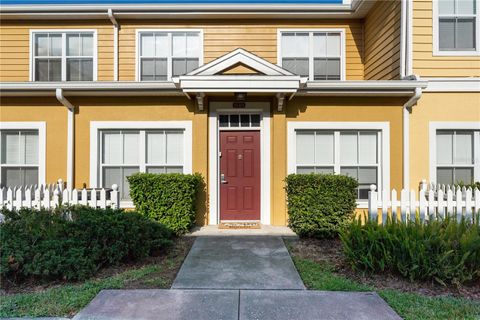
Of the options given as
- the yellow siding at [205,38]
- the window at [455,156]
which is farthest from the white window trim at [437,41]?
the yellow siding at [205,38]

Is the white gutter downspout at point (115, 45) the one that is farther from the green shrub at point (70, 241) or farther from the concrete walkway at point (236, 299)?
the concrete walkway at point (236, 299)

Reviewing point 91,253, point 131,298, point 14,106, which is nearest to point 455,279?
point 131,298

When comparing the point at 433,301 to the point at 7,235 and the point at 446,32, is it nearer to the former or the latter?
the point at 7,235

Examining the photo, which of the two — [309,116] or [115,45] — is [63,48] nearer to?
[115,45]

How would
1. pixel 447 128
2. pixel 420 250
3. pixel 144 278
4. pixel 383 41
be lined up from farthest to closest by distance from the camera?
1. pixel 383 41
2. pixel 447 128
3. pixel 144 278
4. pixel 420 250

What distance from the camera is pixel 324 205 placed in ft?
22.6

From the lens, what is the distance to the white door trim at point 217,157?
26.6 feet

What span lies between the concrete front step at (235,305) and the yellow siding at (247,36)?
7680 mm

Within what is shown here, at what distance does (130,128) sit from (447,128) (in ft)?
24.9

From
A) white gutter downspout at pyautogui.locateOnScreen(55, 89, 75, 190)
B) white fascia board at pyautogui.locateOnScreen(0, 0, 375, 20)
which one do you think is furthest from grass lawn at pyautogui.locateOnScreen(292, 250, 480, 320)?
white fascia board at pyautogui.locateOnScreen(0, 0, 375, 20)

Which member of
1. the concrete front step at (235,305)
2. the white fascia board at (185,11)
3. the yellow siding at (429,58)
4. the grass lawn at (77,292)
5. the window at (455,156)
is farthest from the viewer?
the white fascia board at (185,11)

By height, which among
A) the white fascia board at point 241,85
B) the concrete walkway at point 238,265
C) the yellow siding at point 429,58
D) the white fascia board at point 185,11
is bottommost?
the concrete walkway at point 238,265

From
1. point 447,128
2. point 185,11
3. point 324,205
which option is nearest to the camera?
point 324,205

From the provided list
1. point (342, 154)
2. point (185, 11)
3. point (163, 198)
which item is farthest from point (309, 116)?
point (185, 11)
